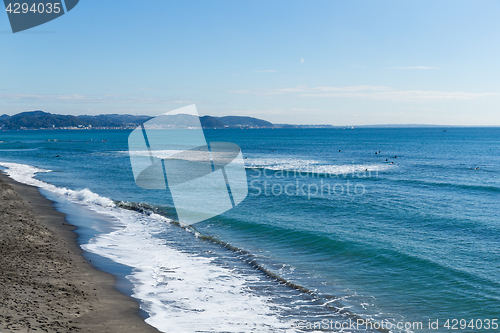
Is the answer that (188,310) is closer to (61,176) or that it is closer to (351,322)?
(351,322)

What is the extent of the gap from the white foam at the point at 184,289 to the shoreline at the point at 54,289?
622mm

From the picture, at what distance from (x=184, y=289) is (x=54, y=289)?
10.9 feet

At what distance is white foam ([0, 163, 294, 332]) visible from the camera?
7.95 meters

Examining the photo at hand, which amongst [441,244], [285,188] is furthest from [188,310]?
[285,188]

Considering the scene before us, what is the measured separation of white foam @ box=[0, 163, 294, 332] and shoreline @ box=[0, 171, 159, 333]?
622 mm

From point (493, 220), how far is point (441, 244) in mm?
5570

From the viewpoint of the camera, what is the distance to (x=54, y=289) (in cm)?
858

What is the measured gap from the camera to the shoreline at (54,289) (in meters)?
7.03
